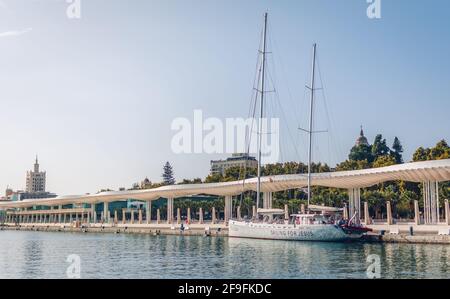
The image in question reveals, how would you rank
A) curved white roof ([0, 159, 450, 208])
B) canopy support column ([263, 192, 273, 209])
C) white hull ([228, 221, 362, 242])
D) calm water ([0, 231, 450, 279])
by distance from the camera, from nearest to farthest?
calm water ([0, 231, 450, 279])
white hull ([228, 221, 362, 242])
curved white roof ([0, 159, 450, 208])
canopy support column ([263, 192, 273, 209])

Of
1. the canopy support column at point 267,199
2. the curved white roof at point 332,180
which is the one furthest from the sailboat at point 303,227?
the canopy support column at point 267,199

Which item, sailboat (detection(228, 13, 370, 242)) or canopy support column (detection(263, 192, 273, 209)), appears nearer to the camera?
sailboat (detection(228, 13, 370, 242))

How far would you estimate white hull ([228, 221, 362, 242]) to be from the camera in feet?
196

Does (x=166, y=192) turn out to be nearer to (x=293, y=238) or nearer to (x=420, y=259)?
(x=293, y=238)

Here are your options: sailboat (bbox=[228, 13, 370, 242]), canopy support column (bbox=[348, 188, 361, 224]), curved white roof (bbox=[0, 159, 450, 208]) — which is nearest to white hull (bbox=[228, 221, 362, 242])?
sailboat (bbox=[228, 13, 370, 242])

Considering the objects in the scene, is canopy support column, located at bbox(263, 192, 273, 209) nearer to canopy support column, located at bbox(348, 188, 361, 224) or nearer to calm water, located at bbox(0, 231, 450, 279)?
canopy support column, located at bbox(348, 188, 361, 224)

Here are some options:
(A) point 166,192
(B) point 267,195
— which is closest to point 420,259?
(B) point 267,195

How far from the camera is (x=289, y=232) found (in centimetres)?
6341

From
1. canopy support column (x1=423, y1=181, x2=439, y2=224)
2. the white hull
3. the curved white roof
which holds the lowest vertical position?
the white hull

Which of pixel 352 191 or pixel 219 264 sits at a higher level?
pixel 352 191

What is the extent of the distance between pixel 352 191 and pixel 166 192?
39.5 meters
